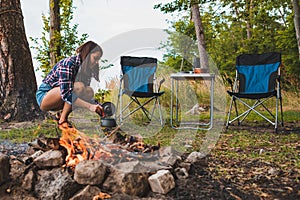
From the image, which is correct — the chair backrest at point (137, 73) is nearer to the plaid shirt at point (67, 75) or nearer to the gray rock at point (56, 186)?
the plaid shirt at point (67, 75)

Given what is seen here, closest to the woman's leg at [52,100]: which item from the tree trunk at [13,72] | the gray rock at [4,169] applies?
the gray rock at [4,169]

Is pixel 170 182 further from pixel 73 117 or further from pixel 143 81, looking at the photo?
pixel 73 117

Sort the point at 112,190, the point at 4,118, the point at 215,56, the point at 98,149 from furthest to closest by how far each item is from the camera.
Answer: the point at 215,56, the point at 4,118, the point at 98,149, the point at 112,190

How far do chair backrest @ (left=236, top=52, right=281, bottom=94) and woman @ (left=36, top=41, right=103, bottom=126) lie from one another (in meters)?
2.15

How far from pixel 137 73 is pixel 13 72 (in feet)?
4.94

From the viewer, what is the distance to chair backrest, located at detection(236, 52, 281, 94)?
152 inches

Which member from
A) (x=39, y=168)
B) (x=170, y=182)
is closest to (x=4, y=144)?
(x=39, y=168)

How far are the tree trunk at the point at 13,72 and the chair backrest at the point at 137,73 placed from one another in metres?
1.17

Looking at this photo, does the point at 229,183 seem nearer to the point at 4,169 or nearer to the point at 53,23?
the point at 4,169

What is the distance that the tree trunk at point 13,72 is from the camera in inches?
154

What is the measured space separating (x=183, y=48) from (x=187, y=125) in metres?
5.57

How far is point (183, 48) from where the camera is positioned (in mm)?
9242

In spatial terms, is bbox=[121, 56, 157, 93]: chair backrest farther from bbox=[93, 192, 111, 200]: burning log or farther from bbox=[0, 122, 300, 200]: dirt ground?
bbox=[93, 192, 111, 200]: burning log

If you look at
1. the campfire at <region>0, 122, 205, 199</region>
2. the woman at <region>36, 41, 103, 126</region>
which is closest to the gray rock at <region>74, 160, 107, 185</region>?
the campfire at <region>0, 122, 205, 199</region>
